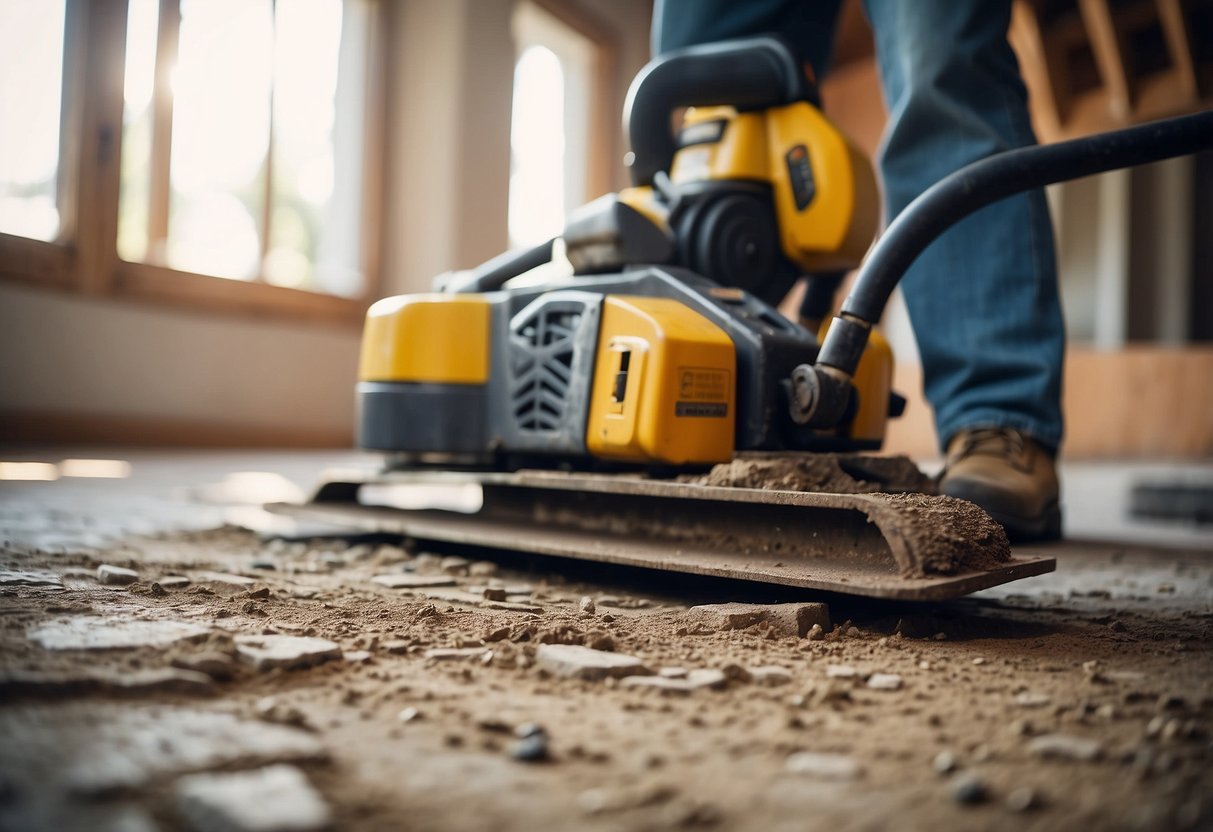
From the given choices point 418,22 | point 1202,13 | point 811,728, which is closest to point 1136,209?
point 1202,13

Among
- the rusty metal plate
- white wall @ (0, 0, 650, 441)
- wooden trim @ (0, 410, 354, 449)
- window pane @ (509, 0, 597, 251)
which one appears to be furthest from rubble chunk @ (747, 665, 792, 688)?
window pane @ (509, 0, 597, 251)

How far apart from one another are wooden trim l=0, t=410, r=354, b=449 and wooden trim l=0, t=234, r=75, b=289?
2.23ft

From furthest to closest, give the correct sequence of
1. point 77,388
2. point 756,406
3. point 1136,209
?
point 1136,209
point 77,388
point 756,406

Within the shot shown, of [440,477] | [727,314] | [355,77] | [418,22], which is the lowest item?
[440,477]

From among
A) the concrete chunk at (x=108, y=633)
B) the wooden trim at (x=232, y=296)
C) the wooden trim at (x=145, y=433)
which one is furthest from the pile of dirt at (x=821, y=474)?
the wooden trim at (x=232, y=296)

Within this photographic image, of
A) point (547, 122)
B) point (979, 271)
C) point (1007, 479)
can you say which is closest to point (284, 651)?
point (1007, 479)

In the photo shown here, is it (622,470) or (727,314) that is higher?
(727,314)

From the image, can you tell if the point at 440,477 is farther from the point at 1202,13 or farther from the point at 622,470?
the point at 1202,13

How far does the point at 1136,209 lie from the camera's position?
11.2 metres

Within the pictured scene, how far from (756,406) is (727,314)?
0.51 feet

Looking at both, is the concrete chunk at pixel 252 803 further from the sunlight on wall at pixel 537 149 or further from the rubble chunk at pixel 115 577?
the sunlight on wall at pixel 537 149

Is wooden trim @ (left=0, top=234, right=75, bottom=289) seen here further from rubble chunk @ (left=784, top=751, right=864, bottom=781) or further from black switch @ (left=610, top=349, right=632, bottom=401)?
rubble chunk @ (left=784, top=751, right=864, bottom=781)

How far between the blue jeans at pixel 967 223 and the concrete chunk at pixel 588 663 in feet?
4.23

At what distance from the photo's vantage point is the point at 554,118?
8.43m
